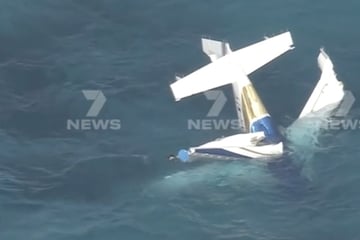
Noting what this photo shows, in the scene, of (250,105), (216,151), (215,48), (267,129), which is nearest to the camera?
(216,151)

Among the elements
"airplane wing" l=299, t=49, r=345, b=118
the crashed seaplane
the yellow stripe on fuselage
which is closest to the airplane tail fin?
the crashed seaplane

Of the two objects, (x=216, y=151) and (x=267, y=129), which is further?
(x=267, y=129)

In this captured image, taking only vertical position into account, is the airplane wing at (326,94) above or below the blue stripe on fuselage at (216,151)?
above

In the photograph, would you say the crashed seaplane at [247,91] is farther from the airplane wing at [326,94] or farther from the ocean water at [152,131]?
the ocean water at [152,131]

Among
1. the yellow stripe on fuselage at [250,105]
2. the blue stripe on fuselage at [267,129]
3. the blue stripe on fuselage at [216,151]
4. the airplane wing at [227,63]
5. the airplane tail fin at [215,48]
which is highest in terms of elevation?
the airplane tail fin at [215,48]

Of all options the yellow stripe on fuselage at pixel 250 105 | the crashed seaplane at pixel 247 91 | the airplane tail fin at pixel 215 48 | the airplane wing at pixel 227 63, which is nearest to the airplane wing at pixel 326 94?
the crashed seaplane at pixel 247 91

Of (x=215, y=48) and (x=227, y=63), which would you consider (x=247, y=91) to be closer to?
(x=227, y=63)

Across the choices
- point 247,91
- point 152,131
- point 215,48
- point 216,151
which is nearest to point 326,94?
Answer: point 247,91
